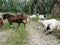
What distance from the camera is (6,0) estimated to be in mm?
16953

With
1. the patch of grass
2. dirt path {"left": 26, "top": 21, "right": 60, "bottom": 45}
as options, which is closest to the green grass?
the patch of grass

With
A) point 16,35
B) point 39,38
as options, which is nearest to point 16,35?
Result: point 16,35

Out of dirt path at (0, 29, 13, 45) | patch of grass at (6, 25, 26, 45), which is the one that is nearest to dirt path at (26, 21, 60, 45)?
patch of grass at (6, 25, 26, 45)

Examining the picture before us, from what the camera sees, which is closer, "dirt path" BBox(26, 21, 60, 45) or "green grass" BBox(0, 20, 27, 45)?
"green grass" BBox(0, 20, 27, 45)

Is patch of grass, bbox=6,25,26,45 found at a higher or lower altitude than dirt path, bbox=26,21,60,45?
higher

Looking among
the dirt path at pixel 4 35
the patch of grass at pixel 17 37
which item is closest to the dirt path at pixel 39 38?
the patch of grass at pixel 17 37

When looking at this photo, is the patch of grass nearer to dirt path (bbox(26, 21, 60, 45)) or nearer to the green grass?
the green grass

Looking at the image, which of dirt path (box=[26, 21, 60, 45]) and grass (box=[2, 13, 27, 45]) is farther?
dirt path (box=[26, 21, 60, 45])

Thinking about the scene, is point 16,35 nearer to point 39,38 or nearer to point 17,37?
point 17,37

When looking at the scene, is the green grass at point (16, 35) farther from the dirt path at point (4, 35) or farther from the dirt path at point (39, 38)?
the dirt path at point (39, 38)

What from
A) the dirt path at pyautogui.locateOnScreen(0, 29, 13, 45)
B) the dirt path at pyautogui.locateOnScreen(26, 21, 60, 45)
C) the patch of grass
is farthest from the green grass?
the dirt path at pyautogui.locateOnScreen(26, 21, 60, 45)

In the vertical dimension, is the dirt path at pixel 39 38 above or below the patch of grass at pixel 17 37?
below

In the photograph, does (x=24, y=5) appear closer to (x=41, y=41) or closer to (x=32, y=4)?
(x=32, y=4)

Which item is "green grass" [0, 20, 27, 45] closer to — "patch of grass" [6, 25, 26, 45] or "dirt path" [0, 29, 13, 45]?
"patch of grass" [6, 25, 26, 45]
